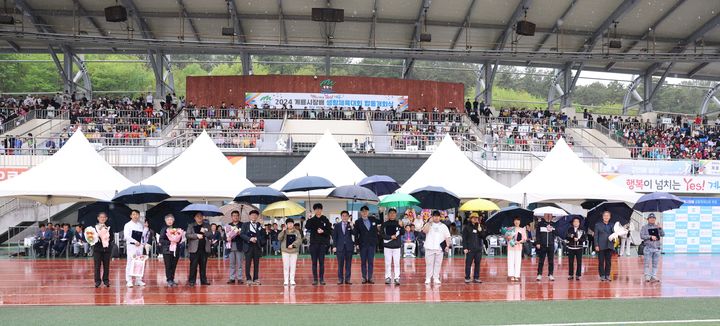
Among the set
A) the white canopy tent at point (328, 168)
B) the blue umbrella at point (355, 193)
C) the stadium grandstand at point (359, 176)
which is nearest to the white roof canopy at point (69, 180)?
the stadium grandstand at point (359, 176)

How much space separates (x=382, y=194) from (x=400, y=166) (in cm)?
878

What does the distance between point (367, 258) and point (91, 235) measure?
18.5 ft

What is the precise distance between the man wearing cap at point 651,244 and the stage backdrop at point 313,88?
27.0 meters

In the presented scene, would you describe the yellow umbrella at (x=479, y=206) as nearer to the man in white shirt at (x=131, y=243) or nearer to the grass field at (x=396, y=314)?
the grass field at (x=396, y=314)

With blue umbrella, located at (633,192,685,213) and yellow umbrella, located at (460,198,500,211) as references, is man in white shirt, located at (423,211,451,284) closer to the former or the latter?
yellow umbrella, located at (460,198,500,211)

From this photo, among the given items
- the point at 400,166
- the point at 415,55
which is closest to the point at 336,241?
the point at 400,166

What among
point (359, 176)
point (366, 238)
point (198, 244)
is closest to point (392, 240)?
point (366, 238)

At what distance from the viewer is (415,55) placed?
44.1m

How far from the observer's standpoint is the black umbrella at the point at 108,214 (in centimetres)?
1855

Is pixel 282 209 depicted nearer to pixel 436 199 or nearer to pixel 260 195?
pixel 260 195

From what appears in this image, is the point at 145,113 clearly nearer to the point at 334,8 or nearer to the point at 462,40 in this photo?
the point at 334,8

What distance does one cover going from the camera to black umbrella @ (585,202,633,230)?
20.2 meters

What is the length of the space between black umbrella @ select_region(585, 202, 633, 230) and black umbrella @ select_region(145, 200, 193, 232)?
9385 mm

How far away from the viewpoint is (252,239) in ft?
58.0
